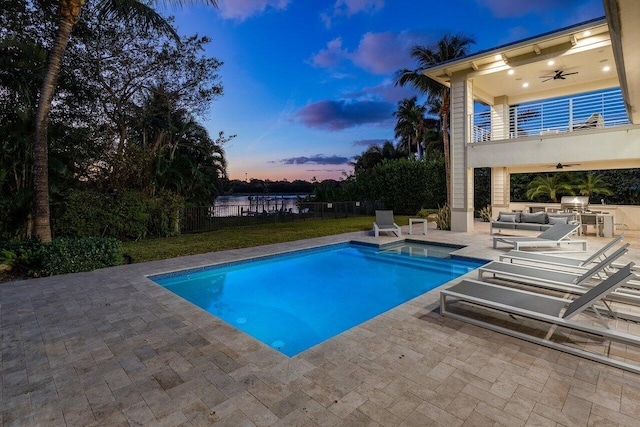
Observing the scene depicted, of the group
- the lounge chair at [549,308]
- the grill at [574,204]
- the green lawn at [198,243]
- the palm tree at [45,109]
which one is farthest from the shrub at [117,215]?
the grill at [574,204]

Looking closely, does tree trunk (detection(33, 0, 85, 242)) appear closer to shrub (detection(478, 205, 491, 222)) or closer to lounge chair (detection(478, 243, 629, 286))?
lounge chair (detection(478, 243, 629, 286))

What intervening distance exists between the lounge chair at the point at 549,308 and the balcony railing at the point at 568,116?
1081cm

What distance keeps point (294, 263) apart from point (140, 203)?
20.7ft

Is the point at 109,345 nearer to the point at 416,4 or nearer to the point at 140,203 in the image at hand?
the point at 140,203

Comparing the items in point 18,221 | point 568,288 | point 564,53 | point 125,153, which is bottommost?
point 568,288

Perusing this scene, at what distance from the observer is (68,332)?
159 inches

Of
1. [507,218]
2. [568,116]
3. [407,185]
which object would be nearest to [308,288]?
[507,218]

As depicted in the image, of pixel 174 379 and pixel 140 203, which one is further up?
pixel 140 203

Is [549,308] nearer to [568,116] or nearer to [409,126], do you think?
[568,116]

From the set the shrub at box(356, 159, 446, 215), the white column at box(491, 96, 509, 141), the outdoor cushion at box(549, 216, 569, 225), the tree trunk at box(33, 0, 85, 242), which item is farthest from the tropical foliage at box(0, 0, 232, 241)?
the white column at box(491, 96, 509, 141)

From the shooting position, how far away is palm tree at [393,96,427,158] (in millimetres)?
35013

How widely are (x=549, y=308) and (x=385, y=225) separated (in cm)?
897

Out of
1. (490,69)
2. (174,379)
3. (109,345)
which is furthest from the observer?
(490,69)

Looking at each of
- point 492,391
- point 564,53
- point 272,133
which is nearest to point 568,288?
point 492,391
